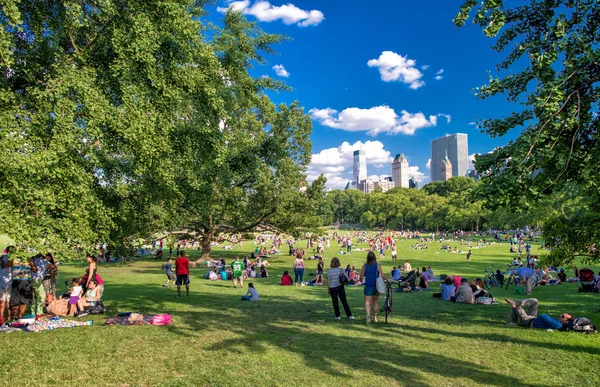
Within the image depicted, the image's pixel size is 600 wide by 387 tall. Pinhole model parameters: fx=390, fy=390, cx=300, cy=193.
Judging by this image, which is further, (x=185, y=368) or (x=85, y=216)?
(x=85, y=216)

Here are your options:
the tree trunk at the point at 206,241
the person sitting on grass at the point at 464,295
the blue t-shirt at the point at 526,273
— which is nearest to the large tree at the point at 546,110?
the person sitting on grass at the point at 464,295

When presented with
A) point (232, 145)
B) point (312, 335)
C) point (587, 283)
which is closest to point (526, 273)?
point (587, 283)

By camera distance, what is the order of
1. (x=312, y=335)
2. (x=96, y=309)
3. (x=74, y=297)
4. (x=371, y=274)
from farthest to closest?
(x=96, y=309) < (x=74, y=297) < (x=371, y=274) < (x=312, y=335)

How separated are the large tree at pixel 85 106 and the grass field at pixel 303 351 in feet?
6.78

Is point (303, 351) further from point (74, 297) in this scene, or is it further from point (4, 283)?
point (4, 283)

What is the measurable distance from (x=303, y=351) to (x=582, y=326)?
6.40 m

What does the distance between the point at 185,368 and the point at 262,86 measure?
11.0 meters

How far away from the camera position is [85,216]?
830 centimetres

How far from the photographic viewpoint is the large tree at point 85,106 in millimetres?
7113

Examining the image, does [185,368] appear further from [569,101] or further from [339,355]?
[569,101]

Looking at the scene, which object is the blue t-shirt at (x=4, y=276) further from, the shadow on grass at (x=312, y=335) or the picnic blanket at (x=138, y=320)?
the shadow on grass at (x=312, y=335)

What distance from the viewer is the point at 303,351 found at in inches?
293

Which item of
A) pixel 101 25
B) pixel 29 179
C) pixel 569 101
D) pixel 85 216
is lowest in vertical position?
pixel 85 216

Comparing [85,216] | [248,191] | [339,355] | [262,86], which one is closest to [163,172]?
[85,216]
